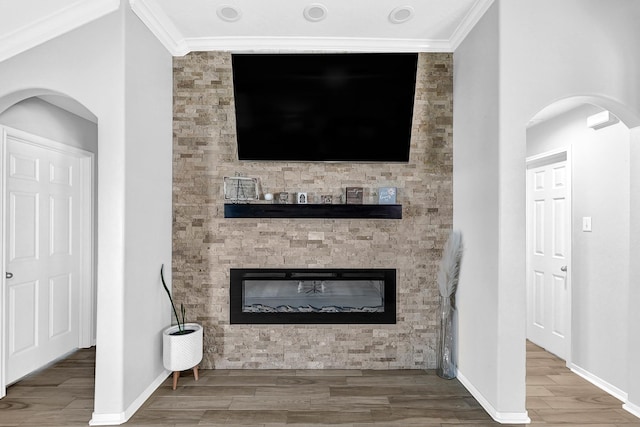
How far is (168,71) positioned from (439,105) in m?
2.41

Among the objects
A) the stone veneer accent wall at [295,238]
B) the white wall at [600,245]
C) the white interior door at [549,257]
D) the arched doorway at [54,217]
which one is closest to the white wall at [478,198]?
the stone veneer accent wall at [295,238]

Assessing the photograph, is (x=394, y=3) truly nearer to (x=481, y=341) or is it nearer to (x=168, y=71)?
(x=168, y=71)

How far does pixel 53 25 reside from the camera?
8.32 feet

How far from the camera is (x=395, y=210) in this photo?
10.9ft

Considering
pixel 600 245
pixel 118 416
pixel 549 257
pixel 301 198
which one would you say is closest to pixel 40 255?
pixel 118 416

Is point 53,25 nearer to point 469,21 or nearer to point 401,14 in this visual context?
point 401,14

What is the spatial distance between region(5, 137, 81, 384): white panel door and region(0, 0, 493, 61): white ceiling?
1.07 m

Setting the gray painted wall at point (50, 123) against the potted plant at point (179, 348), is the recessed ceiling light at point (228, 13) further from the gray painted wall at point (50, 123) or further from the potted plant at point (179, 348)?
the potted plant at point (179, 348)

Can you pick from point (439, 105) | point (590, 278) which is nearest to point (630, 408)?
point (590, 278)

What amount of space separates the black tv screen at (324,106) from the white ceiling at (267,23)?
5.0 inches

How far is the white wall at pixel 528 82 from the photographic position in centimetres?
252

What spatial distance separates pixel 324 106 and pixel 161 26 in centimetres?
144

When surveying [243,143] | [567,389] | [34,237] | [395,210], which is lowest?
[567,389]

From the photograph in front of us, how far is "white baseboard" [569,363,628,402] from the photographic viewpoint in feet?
9.41
